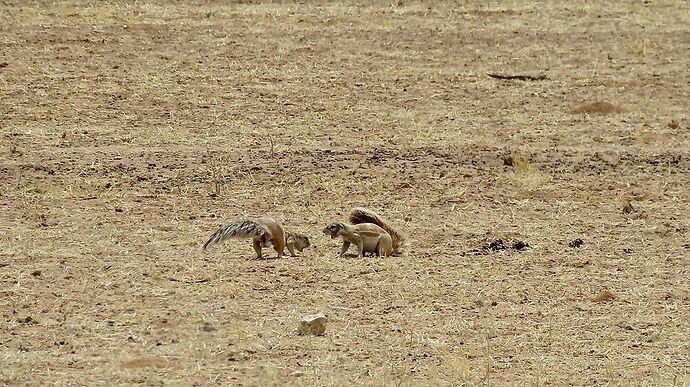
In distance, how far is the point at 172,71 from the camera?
18.0 m

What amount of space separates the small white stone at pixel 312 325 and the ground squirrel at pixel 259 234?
1993mm

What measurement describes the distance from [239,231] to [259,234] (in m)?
0.16

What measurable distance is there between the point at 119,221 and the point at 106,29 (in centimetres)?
864

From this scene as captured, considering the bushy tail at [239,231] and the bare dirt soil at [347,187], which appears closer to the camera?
the bare dirt soil at [347,187]

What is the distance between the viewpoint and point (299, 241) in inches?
417

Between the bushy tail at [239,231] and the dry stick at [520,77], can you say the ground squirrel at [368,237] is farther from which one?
the dry stick at [520,77]

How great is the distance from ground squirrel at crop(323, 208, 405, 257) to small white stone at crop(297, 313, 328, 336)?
2152mm

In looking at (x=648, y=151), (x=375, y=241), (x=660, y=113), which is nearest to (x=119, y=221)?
(x=375, y=241)

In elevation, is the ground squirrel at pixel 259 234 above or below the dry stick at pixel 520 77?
Answer: below

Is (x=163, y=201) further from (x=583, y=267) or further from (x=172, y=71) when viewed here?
(x=172, y=71)

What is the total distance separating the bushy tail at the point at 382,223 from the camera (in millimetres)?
10773

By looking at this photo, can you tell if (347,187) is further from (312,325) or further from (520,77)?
(520,77)

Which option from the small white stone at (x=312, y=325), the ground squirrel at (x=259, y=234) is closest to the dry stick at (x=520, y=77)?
the ground squirrel at (x=259, y=234)

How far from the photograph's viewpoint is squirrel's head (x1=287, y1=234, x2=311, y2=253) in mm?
10570
